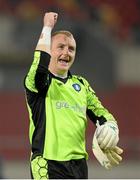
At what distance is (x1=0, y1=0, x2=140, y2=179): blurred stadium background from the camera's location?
13.8 m

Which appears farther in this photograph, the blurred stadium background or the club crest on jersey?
the blurred stadium background

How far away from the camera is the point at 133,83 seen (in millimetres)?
14297

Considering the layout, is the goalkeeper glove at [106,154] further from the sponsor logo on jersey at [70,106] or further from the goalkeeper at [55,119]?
the sponsor logo on jersey at [70,106]

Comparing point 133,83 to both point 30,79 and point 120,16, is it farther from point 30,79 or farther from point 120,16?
point 30,79

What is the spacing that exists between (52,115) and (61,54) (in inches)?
15.5

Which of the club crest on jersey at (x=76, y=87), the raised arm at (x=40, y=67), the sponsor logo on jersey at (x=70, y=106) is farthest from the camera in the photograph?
the club crest on jersey at (x=76, y=87)

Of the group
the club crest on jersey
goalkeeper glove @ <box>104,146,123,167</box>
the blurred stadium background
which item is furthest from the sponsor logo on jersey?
the blurred stadium background

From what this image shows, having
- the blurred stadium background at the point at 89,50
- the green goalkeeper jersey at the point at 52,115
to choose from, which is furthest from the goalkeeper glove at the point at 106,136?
the blurred stadium background at the point at 89,50

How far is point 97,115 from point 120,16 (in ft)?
34.1

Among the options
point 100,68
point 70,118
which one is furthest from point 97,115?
point 100,68

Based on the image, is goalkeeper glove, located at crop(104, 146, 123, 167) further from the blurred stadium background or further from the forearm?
the blurred stadium background

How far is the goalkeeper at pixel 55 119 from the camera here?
4.31 m

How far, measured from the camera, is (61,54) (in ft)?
14.8

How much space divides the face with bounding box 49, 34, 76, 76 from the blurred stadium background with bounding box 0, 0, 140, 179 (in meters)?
8.79
